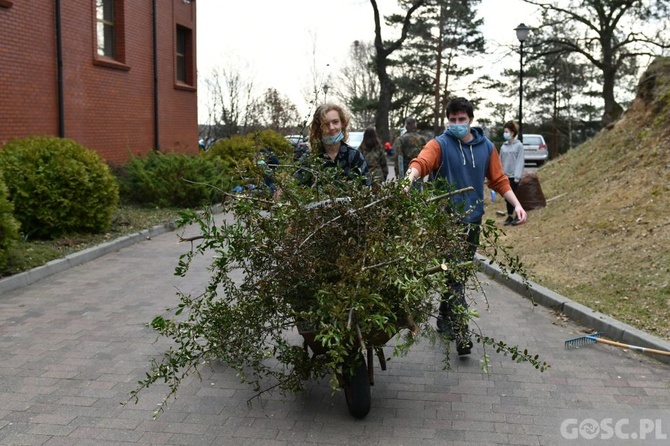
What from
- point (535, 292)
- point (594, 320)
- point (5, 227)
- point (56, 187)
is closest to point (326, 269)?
point (594, 320)

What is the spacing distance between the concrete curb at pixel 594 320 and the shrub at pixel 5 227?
5.28 metres

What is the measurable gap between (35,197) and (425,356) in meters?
7.04

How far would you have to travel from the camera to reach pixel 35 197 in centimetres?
1042

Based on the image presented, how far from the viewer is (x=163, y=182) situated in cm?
1555

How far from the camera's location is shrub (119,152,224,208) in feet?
50.7

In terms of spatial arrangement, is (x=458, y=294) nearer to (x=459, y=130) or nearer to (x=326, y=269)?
(x=326, y=269)

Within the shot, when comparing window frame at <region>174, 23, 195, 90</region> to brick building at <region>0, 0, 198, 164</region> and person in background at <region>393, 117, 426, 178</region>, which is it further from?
person in background at <region>393, 117, 426, 178</region>

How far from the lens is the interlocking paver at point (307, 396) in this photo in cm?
422

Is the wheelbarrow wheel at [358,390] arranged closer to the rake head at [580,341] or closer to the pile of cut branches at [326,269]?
the pile of cut branches at [326,269]

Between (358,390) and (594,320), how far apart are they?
10.2ft

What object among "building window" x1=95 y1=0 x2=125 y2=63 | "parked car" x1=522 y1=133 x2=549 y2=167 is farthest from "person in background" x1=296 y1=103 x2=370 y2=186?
"parked car" x1=522 y1=133 x2=549 y2=167

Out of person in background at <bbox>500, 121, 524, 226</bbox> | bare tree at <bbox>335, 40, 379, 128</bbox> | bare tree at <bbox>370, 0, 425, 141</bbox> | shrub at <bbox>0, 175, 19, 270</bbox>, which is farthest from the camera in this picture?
bare tree at <bbox>335, 40, 379, 128</bbox>

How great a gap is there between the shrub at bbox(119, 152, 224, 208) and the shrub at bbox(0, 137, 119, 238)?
148 inches

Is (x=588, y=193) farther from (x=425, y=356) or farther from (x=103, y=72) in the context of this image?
(x=103, y=72)
